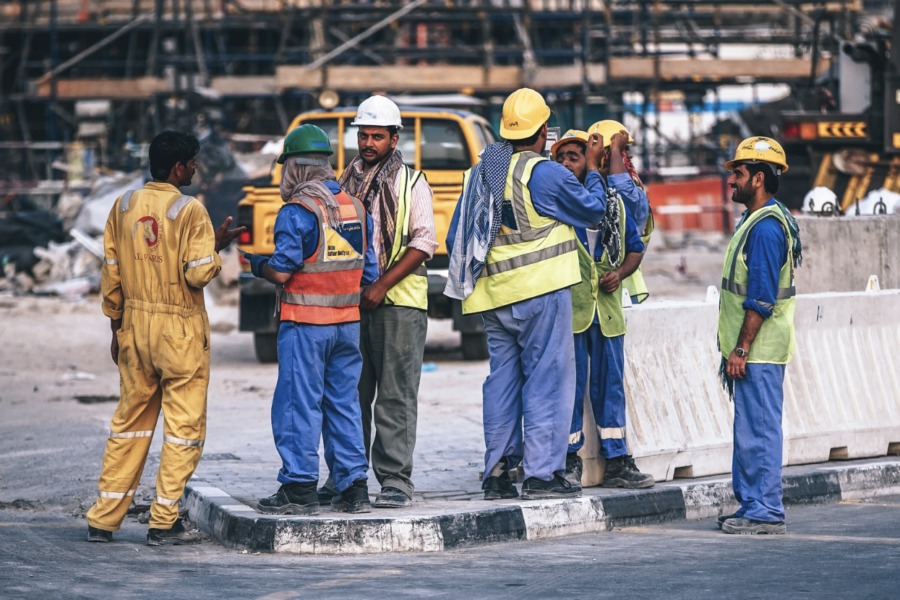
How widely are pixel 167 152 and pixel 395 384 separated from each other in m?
1.55

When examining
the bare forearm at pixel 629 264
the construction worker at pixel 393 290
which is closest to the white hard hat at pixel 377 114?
the construction worker at pixel 393 290

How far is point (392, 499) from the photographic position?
20.2ft

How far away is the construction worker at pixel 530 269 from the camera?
20.2 feet

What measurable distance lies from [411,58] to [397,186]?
23.7m

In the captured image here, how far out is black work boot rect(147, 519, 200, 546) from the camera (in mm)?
5910

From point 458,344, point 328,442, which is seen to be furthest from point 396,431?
point 458,344

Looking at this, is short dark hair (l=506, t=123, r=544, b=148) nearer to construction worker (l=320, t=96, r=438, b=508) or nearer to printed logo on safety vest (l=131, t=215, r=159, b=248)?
construction worker (l=320, t=96, r=438, b=508)

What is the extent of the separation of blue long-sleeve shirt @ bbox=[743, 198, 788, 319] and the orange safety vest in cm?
187

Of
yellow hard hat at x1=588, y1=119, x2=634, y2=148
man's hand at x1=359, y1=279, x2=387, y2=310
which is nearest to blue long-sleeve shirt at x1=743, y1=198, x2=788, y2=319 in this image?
yellow hard hat at x1=588, y1=119, x2=634, y2=148

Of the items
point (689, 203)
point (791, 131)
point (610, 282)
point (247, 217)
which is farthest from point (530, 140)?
point (689, 203)

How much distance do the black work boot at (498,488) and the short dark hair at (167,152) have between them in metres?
2.17

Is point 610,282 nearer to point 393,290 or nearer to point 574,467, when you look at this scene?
point 574,467

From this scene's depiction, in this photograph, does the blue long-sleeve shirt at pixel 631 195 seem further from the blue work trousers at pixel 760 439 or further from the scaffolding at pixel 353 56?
the scaffolding at pixel 353 56

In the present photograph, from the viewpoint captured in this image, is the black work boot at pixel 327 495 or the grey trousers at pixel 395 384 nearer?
the grey trousers at pixel 395 384
